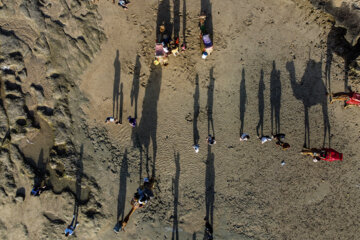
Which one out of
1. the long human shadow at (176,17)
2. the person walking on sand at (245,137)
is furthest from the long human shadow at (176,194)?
the long human shadow at (176,17)

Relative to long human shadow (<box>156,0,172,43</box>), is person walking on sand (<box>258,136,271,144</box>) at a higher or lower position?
lower

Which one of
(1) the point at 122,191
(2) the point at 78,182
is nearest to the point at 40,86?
(2) the point at 78,182

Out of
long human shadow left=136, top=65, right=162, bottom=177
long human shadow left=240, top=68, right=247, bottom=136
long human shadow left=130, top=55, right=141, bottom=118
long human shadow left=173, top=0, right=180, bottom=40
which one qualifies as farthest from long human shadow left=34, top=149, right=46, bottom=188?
long human shadow left=240, top=68, right=247, bottom=136

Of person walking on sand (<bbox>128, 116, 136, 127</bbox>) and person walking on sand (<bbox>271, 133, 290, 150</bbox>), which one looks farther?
person walking on sand (<bbox>128, 116, 136, 127</bbox>)

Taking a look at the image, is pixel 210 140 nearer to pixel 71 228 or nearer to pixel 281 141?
pixel 281 141

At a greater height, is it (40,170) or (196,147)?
(196,147)

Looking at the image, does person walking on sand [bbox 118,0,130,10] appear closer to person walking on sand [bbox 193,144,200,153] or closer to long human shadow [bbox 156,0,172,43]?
long human shadow [bbox 156,0,172,43]

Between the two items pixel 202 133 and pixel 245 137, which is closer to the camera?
pixel 245 137

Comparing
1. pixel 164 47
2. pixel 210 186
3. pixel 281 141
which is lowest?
pixel 210 186
